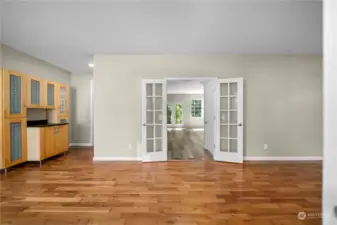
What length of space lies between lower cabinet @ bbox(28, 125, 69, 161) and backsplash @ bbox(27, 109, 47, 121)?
0.65 m

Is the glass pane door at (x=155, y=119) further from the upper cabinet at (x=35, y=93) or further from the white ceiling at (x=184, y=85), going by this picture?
the white ceiling at (x=184, y=85)

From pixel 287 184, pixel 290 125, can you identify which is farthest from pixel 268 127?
pixel 287 184

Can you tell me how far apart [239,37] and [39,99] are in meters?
4.78

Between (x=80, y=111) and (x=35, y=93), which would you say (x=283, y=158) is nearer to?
(x=35, y=93)

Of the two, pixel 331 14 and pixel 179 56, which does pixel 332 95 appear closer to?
pixel 331 14

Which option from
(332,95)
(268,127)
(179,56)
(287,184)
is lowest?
(287,184)

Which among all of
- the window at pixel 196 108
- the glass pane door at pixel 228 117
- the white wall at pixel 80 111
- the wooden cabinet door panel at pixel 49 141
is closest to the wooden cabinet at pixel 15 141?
the wooden cabinet door panel at pixel 49 141

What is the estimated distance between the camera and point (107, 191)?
3.17 metres

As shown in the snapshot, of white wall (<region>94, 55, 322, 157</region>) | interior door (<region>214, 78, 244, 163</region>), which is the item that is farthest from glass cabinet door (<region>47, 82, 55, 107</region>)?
interior door (<region>214, 78, 244, 163</region>)

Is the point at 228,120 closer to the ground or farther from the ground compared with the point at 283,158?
farther from the ground

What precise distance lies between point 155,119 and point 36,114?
3.19 m

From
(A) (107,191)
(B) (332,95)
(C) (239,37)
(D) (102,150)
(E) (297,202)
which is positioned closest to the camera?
(B) (332,95)

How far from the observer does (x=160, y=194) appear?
10.1ft

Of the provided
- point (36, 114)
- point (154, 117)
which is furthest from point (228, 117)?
point (36, 114)
